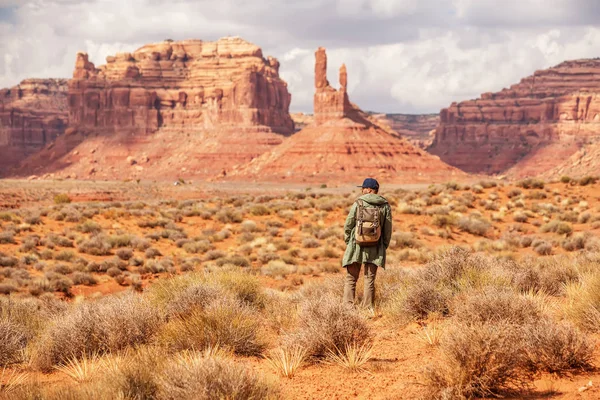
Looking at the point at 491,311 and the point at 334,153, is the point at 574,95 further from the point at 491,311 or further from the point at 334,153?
the point at 491,311

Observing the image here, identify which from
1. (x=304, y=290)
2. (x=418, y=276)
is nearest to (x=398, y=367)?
(x=418, y=276)

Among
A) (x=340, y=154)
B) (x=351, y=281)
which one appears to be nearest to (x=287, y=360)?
(x=351, y=281)

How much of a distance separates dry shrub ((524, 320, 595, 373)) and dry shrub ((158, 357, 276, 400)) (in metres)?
2.55

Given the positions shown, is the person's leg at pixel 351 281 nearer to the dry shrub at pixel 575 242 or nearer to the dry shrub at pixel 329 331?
the dry shrub at pixel 329 331

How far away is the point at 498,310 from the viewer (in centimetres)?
710

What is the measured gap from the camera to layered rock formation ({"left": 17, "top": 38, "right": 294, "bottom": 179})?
119m

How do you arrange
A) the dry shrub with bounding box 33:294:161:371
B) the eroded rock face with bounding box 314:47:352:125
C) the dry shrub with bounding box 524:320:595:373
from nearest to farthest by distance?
the dry shrub with bounding box 524:320:595:373, the dry shrub with bounding box 33:294:161:371, the eroded rock face with bounding box 314:47:352:125

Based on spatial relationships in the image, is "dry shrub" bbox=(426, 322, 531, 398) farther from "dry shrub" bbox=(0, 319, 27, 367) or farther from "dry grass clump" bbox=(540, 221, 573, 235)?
→ "dry grass clump" bbox=(540, 221, 573, 235)

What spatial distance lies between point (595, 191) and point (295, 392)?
31559 mm

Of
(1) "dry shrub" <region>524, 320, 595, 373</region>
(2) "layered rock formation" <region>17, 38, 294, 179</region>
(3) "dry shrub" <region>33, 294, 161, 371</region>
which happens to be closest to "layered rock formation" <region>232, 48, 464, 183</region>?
(2) "layered rock formation" <region>17, 38, 294, 179</region>

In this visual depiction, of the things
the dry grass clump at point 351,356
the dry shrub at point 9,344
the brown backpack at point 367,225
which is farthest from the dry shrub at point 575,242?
the dry shrub at point 9,344

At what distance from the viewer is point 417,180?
88812mm

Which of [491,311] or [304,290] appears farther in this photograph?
[304,290]

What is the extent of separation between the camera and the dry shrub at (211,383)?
4.93 m
